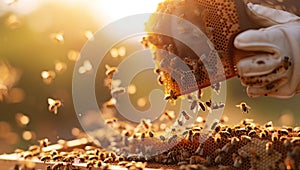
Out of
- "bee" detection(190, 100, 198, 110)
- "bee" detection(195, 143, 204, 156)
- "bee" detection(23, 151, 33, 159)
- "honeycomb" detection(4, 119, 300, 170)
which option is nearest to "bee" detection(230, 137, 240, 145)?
"honeycomb" detection(4, 119, 300, 170)

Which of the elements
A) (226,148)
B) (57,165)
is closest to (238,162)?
(226,148)

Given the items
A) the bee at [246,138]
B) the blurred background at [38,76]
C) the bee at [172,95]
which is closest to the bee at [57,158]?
the bee at [172,95]

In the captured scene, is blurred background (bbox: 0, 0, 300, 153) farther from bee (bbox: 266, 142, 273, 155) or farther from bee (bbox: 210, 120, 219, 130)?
bee (bbox: 266, 142, 273, 155)

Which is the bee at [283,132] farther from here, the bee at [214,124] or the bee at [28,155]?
the bee at [28,155]

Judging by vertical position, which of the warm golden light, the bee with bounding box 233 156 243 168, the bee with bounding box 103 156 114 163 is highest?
the warm golden light

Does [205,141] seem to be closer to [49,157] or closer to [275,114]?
[49,157]
